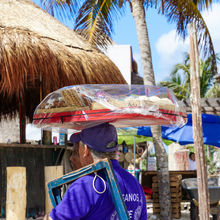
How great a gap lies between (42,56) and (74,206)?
4054mm

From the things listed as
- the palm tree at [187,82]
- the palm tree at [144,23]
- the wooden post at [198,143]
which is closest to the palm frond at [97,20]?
the palm tree at [144,23]

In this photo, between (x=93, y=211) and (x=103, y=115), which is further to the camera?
(x=103, y=115)

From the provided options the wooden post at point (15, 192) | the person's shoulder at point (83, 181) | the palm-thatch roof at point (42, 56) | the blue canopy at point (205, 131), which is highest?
the palm-thatch roof at point (42, 56)

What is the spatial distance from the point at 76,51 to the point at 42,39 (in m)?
0.66

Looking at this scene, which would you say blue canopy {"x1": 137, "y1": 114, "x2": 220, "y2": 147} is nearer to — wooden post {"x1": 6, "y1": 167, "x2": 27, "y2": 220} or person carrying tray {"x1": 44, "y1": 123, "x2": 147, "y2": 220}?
wooden post {"x1": 6, "y1": 167, "x2": 27, "y2": 220}

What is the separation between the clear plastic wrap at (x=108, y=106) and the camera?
91.2 inches

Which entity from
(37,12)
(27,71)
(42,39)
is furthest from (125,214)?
(37,12)

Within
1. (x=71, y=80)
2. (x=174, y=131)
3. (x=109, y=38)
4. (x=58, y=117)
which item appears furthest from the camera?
(x=109, y=38)

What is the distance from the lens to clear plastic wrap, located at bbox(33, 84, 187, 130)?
232 centimetres

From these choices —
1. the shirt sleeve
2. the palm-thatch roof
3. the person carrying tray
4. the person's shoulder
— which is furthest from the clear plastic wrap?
the palm-thatch roof

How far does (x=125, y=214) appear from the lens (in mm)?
1772

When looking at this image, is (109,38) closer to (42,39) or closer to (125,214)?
(42,39)

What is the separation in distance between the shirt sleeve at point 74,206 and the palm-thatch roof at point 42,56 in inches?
141

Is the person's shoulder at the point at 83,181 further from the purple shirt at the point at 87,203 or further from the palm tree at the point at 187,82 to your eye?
the palm tree at the point at 187,82
